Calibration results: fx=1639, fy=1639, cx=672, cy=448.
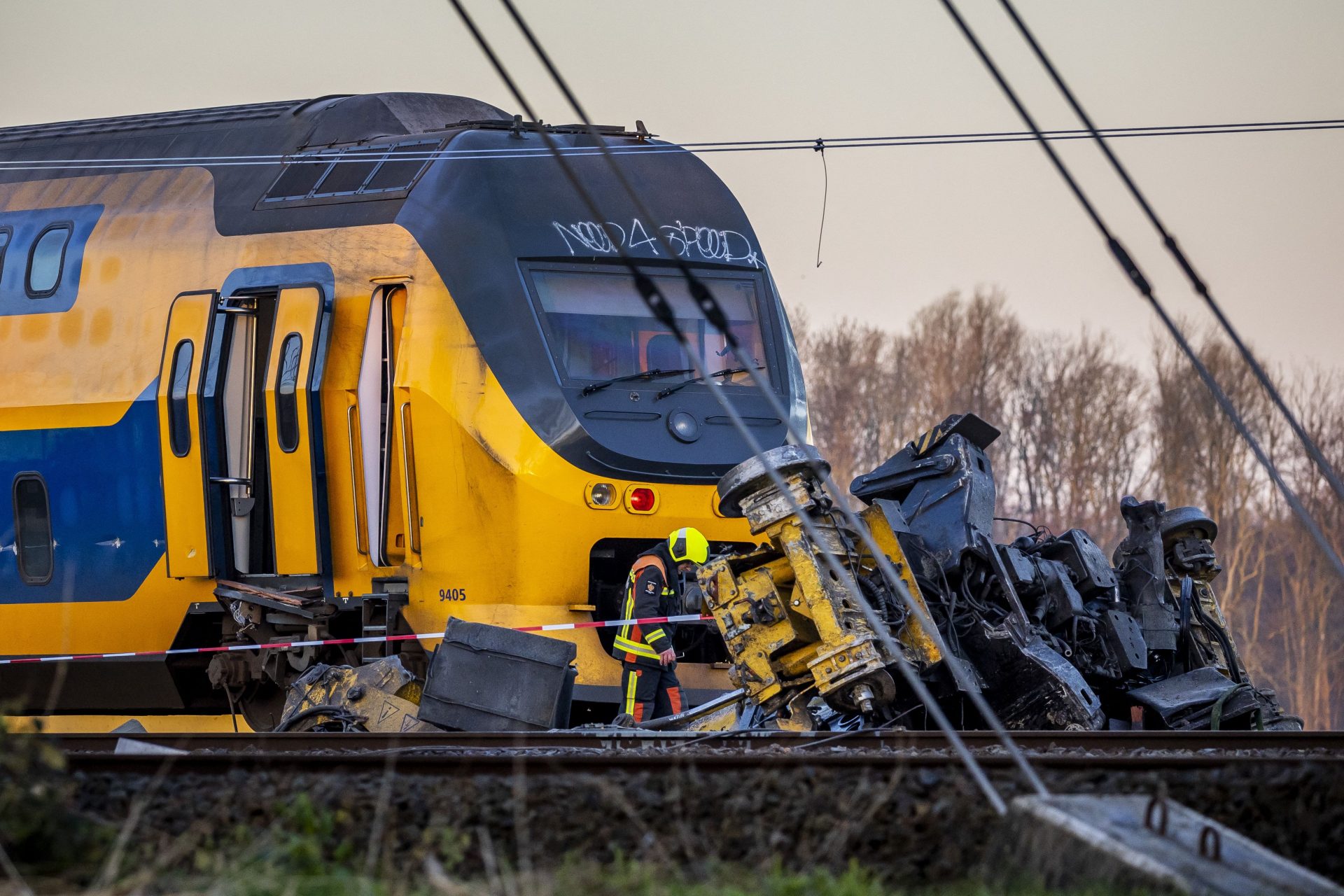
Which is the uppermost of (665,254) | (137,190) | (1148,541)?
→ (137,190)

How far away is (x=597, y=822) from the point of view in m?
5.02

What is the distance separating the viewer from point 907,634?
8.67 metres

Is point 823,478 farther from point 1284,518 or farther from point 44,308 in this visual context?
point 1284,518

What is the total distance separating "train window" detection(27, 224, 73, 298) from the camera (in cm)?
→ 1157

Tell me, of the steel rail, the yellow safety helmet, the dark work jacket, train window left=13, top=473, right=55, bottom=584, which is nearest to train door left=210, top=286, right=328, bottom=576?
train window left=13, top=473, right=55, bottom=584

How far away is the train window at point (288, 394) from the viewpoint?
1035 cm

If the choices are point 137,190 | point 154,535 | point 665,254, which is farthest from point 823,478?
point 137,190

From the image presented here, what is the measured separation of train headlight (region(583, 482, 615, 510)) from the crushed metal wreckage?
1.06m

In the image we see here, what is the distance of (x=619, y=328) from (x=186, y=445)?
115 inches

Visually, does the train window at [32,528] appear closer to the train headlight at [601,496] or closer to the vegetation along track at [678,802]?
the train headlight at [601,496]

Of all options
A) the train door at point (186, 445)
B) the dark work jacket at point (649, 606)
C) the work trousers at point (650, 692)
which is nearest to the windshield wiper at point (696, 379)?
the dark work jacket at point (649, 606)

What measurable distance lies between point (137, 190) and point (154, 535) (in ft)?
8.27

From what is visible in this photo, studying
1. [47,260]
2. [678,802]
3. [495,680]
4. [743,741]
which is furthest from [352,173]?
[678,802]

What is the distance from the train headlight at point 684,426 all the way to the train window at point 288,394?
2369 mm
